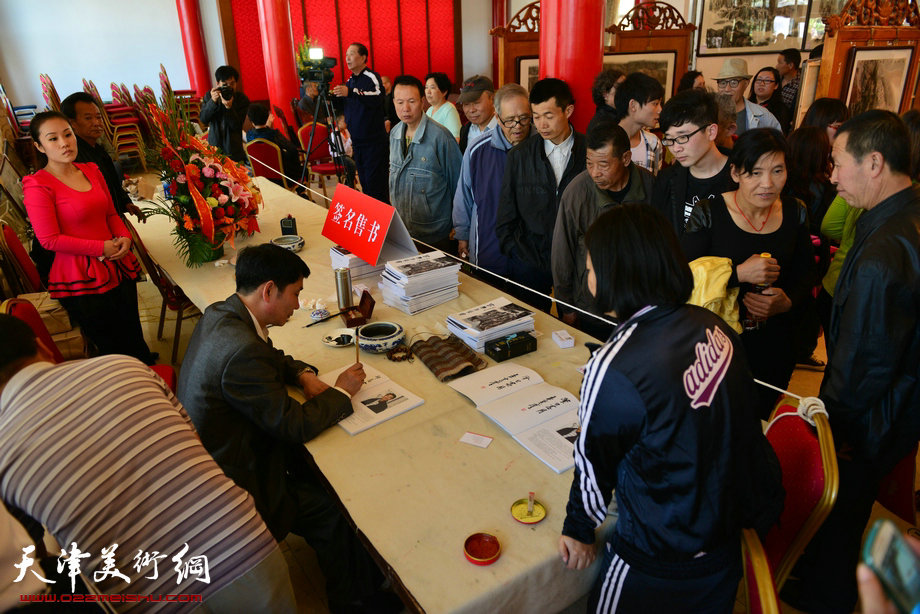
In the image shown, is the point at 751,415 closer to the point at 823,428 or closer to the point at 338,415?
the point at 823,428

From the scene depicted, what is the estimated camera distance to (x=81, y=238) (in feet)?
8.93

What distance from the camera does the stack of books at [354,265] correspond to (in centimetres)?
275

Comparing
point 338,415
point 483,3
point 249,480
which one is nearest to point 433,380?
point 338,415

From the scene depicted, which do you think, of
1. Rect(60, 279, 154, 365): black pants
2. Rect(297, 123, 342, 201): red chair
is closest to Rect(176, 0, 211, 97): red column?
Rect(297, 123, 342, 201): red chair

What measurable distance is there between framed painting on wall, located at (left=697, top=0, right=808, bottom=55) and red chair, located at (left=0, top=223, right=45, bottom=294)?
28.5 feet

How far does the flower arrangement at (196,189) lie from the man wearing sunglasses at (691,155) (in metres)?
2.20

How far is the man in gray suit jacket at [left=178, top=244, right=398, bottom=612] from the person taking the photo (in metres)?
1.61

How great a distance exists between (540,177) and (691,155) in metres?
0.70

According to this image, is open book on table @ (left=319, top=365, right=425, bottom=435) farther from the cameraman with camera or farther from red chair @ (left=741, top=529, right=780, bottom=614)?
the cameraman with camera

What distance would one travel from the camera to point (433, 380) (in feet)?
6.31

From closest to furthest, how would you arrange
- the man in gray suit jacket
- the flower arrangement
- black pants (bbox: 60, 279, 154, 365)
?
the man in gray suit jacket
black pants (bbox: 60, 279, 154, 365)
the flower arrangement

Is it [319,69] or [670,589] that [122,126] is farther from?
[670,589]

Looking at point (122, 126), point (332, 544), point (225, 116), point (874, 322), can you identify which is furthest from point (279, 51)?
point (874, 322)

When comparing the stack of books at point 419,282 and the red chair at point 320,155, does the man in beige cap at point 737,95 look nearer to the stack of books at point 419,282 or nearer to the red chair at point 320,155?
the stack of books at point 419,282
